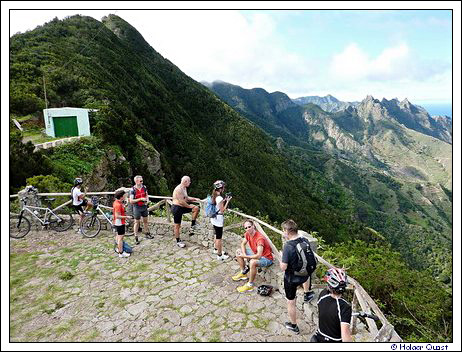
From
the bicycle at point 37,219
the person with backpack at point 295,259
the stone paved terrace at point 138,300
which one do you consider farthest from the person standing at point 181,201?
the bicycle at point 37,219

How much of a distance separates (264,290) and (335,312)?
2594 millimetres

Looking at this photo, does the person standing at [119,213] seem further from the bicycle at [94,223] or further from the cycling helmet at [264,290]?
the cycling helmet at [264,290]

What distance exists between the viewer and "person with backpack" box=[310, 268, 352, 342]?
136 inches

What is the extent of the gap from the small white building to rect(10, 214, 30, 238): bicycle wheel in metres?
13.5

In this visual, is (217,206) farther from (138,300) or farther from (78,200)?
(78,200)

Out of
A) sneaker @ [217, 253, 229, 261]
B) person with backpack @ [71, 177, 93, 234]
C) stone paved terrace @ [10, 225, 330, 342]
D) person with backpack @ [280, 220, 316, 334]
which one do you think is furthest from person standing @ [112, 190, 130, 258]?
person with backpack @ [280, 220, 316, 334]

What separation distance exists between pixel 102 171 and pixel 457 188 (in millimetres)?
17459

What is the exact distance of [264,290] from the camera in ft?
19.5

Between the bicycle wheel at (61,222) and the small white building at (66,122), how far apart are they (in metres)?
13.4

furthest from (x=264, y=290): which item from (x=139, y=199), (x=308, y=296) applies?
(x=139, y=199)

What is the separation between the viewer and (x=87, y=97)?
29297 mm

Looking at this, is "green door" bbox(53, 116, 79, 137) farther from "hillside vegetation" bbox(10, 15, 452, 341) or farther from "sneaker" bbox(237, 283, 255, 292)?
"sneaker" bbox(237, 283, 255, 292)

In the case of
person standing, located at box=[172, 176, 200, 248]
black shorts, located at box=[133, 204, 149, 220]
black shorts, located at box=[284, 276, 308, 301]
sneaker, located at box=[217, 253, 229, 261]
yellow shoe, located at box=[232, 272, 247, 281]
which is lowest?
yellow shoe, located at box=[232, 272, 247, 281]

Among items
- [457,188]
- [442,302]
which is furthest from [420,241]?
[457,188]
